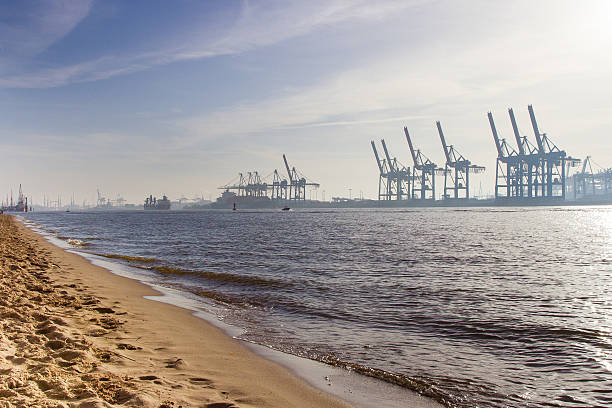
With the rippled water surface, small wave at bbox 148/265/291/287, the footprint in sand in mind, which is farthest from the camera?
small wave at bbox 148/265/291/287

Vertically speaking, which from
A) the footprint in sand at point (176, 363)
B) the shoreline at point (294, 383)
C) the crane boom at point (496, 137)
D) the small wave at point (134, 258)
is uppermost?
the crane boom at point (496, 137)

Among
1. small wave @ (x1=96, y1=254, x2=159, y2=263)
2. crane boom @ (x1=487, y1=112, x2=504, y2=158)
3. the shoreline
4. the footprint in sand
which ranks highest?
crane boom @ (x1=487, y1=112, x2=504, y2=158)

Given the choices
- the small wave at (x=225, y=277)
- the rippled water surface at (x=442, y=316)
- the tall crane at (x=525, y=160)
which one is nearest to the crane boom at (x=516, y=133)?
the tall crane at (x=525, y=160)

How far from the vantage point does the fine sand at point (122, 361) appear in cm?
370

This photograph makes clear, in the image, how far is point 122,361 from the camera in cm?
485

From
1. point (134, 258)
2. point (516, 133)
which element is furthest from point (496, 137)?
point (134, 258)

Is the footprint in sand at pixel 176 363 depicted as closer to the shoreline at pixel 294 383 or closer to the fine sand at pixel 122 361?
the fine sand at pixel 122 361

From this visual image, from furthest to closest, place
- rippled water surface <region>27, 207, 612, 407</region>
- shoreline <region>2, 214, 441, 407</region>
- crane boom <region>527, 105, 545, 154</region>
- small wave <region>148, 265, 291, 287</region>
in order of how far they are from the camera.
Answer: crane boom <region>527, 105, 545, 154</region>, small wave <region>148, 265, 291, 287</region>, rippled water surface <region>27, 207, 612, 407</region>, shoreline <region>2, 214, 441, 407</region>

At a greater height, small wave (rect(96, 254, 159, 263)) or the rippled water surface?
the rippled water surface

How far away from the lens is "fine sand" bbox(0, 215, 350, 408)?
370 cm

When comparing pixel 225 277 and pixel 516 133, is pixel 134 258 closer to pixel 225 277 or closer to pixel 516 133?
pixel 225 277

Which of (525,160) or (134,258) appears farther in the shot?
(525,160)

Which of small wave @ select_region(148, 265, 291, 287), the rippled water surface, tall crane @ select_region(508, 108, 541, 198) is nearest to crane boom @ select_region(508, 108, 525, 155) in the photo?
tall crane @ select_region(508, 108, 541, 198)

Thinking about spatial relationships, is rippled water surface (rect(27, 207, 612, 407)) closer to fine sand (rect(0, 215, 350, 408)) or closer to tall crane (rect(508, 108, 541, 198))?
fine sand (rect(0, 215, 350, 408))
